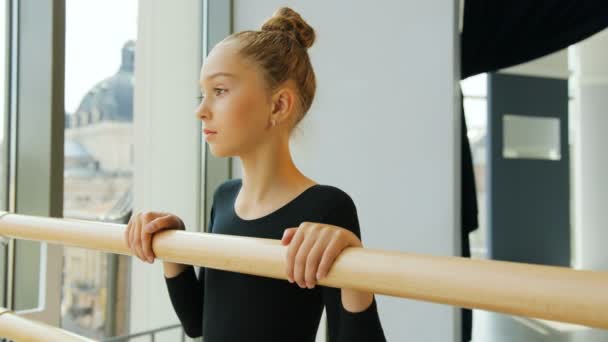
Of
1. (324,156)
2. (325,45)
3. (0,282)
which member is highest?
(325,45)

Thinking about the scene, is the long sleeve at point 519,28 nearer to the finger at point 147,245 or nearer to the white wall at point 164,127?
the white wall at point 164,127

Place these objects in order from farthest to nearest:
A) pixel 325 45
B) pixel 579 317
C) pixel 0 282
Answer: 1. pixel 325 45
2. pixel 0 282
3. pixel 579 317

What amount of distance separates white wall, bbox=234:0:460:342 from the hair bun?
1.48 metres

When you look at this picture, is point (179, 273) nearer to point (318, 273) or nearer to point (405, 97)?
point (318, 273)

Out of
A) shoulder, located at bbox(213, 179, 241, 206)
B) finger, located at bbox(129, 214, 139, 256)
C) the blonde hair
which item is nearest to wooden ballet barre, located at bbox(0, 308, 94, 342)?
finger, located at bbox(129, 214, 139, 256)

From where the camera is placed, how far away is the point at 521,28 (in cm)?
269

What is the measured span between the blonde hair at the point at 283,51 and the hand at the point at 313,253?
0.38 m

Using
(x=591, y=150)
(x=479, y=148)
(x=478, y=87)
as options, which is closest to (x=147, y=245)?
(x=478, y=87)

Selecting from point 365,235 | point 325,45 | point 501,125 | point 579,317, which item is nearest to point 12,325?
point 579,317

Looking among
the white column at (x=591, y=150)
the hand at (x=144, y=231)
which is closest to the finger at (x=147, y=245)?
the hand at (x=144, y=231)

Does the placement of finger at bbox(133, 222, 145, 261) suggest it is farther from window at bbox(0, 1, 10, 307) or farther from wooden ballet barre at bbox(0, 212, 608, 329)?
window at bbox(0, 1, 10, 307)

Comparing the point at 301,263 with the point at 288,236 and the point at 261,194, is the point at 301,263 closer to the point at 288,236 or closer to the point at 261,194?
the point at 288,236

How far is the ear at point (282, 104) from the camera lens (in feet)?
2.73

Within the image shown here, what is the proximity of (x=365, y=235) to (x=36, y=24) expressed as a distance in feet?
5.00
